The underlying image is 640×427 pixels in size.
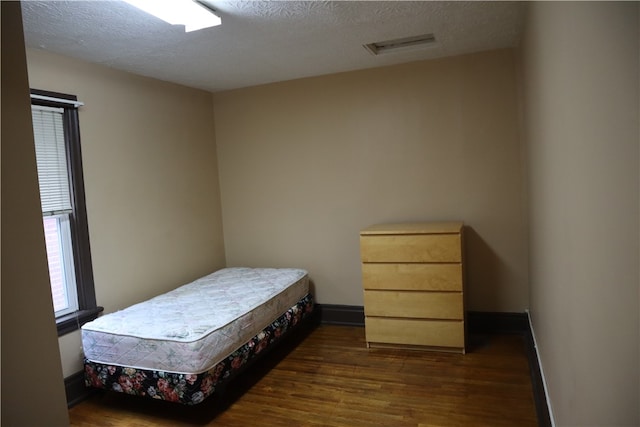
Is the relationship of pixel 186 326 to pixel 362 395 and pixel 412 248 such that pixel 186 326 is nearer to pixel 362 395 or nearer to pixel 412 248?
pixel 362 395

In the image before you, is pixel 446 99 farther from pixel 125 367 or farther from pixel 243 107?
pixel 125 367

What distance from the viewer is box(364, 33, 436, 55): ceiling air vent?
302 cm

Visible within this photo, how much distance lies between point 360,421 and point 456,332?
1078 mm

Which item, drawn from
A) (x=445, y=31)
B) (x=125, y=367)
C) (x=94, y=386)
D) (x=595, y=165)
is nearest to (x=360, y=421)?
(x=125, y=367)

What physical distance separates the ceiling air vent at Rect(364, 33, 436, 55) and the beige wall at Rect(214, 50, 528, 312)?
398 mm

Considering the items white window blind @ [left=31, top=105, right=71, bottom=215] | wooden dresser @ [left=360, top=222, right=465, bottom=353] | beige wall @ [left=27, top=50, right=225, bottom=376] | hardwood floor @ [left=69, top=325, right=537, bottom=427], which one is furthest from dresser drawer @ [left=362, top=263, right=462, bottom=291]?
white window blind @ [left=31, top=105, right=71, bottom=215]

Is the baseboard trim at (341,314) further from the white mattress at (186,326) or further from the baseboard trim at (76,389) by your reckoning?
the baseboard trim at (76,389)

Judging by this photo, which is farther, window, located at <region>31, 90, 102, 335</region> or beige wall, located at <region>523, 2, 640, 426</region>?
window, located at <region>31, 90, 102, 335</region>

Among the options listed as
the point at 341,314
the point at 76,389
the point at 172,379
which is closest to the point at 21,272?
the point at 172,379

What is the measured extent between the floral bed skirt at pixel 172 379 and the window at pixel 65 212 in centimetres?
39

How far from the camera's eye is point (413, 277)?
3.14 meters

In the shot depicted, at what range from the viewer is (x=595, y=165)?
3.42 ft

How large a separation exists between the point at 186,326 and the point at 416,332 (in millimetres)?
1614

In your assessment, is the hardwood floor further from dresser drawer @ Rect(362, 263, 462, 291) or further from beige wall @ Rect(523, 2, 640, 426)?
beige wall @ Rect(523, 2, 640, 426)
